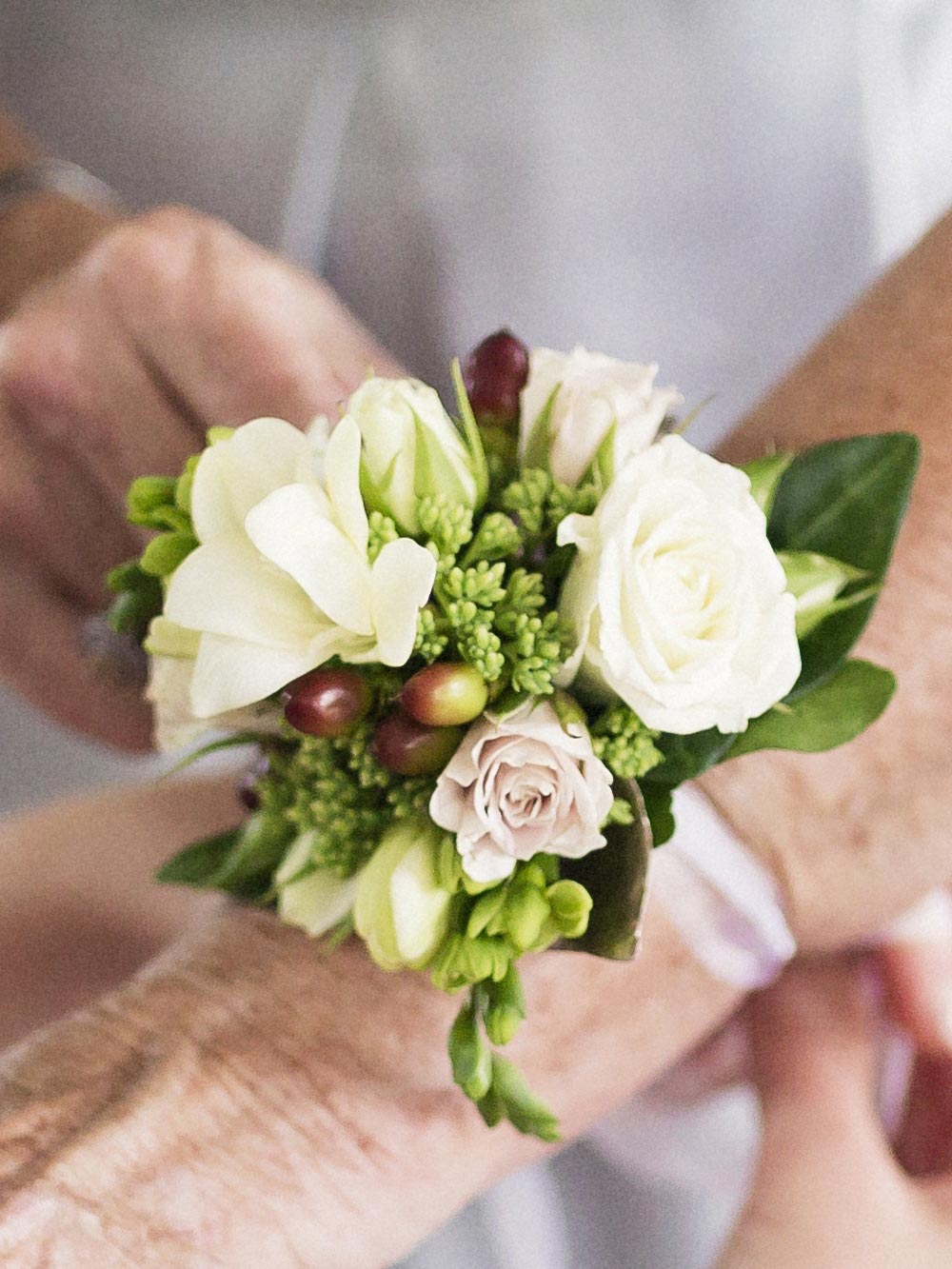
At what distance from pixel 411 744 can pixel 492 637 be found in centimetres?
6

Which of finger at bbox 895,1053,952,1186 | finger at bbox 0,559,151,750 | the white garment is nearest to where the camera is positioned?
finger at bbox 895,1053,952,1186

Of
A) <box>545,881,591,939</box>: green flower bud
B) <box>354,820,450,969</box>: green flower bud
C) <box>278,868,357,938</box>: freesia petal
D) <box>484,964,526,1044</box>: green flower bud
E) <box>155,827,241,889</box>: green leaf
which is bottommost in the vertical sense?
<box>155,827,241,889</box>: green leaf

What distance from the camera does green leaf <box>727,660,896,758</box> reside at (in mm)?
526

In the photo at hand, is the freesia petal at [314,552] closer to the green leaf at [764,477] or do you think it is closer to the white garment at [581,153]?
the green leaf at [764,477]

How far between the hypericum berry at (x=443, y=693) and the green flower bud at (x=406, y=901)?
67 mm

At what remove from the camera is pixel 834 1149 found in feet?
2.28

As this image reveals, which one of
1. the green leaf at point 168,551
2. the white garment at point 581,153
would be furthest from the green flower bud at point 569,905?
the white garment at point 581,153

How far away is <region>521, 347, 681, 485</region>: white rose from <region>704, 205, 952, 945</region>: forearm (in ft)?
0.67

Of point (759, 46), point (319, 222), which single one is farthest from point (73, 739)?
point (759, 46)

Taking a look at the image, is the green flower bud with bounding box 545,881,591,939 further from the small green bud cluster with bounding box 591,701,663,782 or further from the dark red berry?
the dark red berry

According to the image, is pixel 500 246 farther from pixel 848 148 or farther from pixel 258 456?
pixel 258 456

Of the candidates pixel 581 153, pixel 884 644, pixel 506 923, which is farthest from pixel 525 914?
pixel 581 153

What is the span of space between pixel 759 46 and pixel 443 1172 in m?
1.08

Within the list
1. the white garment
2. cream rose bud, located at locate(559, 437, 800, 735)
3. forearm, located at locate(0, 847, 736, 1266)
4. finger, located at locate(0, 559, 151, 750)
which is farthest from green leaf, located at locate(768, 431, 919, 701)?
the white garment
